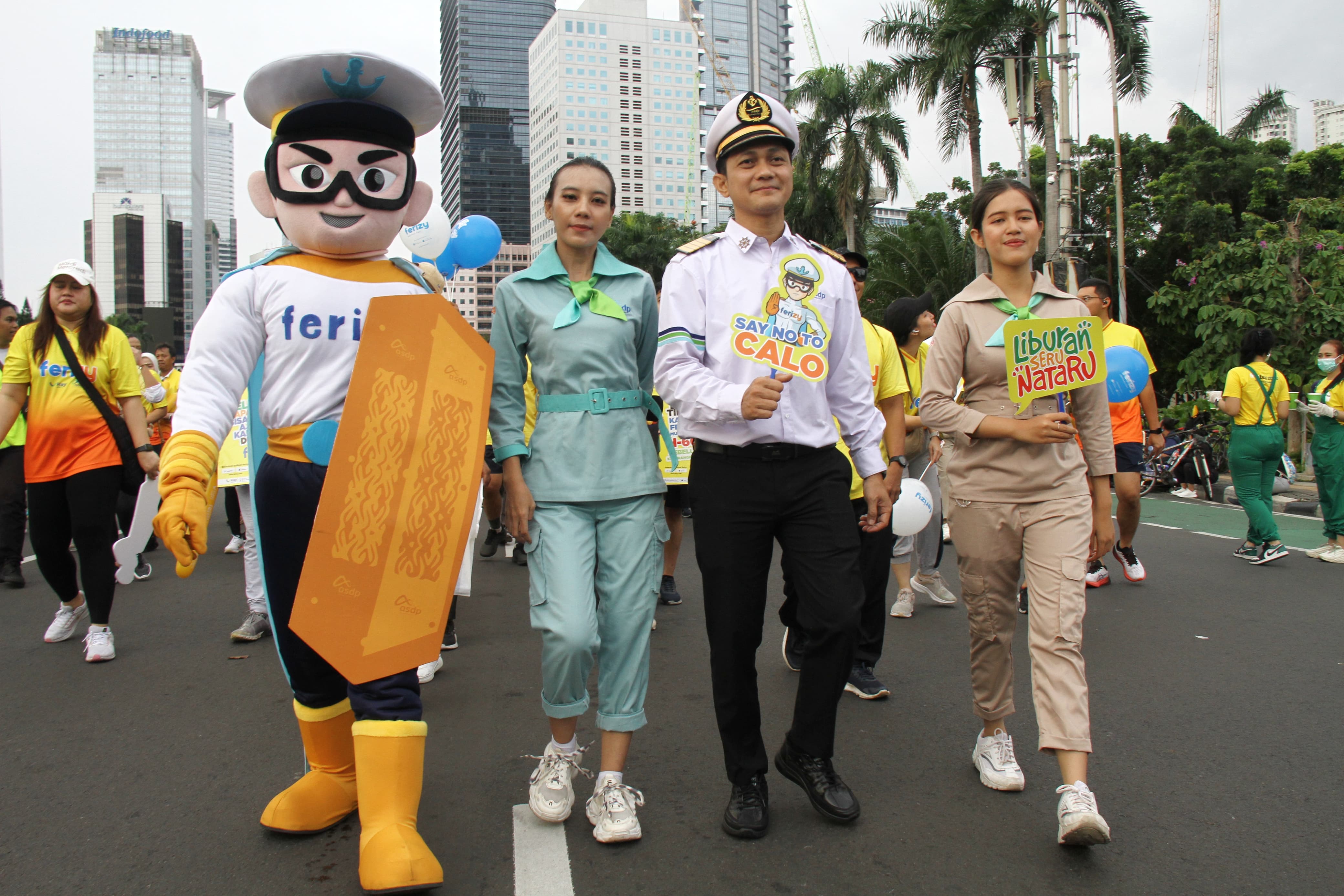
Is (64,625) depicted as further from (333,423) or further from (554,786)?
(554,786)

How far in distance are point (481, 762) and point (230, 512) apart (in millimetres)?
5093

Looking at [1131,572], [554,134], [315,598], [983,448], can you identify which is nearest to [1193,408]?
[1131,572]

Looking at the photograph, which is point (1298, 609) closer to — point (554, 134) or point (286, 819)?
point (286, 819)

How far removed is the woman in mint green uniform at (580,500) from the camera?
2.96m

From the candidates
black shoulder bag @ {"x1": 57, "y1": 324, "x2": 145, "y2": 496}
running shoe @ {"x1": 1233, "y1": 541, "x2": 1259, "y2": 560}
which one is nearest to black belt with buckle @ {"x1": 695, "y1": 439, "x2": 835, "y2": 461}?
black shoulder bag @ {"x1": 57, "y1": 324, "x2": 145, "y2": 496}

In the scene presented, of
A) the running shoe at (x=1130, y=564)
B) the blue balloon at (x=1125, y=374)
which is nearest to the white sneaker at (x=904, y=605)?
the blue balloon at (x=1125, y=374)

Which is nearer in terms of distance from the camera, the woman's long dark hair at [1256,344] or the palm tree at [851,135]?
the woman's long dark hair at [1256,344]

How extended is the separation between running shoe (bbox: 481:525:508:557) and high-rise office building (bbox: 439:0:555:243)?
167 meters

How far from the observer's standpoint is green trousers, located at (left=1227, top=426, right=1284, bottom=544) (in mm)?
7621

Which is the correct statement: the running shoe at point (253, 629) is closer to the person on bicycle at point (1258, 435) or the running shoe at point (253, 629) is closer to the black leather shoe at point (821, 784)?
the black leather shoe at point (821, 784)

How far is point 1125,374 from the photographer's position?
5930 millimetres

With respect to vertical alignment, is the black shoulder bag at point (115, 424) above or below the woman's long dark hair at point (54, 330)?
below

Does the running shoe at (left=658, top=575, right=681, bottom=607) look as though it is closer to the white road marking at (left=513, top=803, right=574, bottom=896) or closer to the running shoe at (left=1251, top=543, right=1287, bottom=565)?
the white road marking at (left=513, top=803, right=574, bottom=896)

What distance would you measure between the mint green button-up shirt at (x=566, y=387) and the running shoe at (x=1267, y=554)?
6.57 meters
